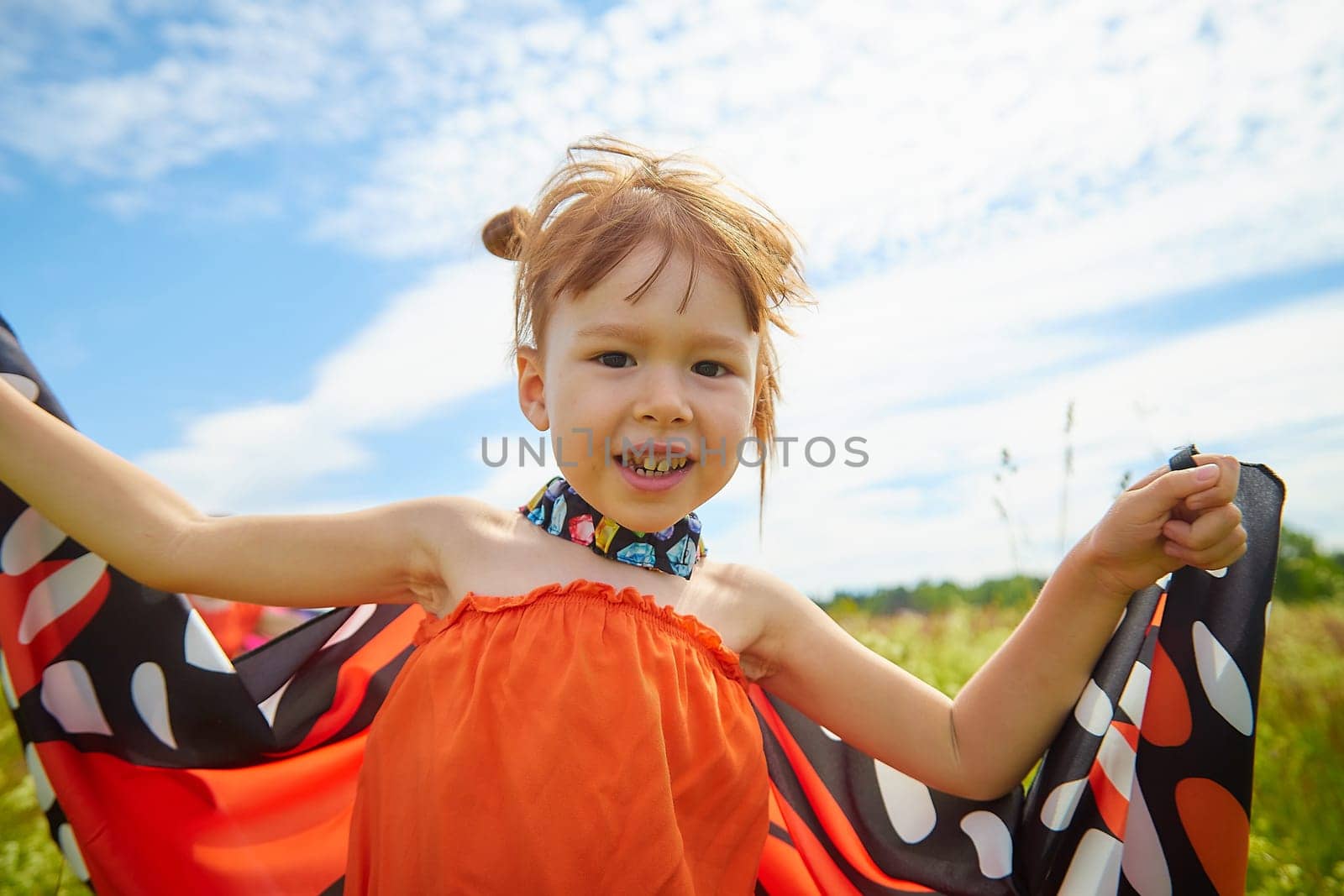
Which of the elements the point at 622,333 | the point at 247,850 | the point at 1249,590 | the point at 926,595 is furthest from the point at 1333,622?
the point at 247,850

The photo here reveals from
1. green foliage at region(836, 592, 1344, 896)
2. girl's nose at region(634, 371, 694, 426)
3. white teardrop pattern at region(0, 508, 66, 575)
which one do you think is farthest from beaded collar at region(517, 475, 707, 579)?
green foliage at region(836, 592, 1344, 896)

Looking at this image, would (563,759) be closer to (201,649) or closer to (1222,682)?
(201,649)

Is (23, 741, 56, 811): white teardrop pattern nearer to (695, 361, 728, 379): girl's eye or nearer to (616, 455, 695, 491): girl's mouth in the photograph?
(616, 455, 695, 491): girl's mouth

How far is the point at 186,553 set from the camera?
1646 mm

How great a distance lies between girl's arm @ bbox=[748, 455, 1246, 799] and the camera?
1.60 m

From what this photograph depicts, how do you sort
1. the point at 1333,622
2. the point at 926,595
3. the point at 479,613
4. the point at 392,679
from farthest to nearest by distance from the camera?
the point at 926,595 < the point at 1333,622 < the point at 392,679 < the point at 479,613

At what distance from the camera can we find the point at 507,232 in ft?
6.66

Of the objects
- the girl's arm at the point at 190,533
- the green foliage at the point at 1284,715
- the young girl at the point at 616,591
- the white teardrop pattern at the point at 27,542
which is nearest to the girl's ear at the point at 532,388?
the young girl at the point at 616,591

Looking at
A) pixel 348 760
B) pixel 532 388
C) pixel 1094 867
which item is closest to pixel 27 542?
pixel 348 760

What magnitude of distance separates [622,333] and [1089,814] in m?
1.22

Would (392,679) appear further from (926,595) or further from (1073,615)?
(926,595)

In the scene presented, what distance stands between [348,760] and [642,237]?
4.15 feet

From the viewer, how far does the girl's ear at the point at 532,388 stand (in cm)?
181

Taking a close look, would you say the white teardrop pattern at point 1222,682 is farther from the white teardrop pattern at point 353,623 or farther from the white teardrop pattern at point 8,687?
the white teardrop pattern at point 8,687
